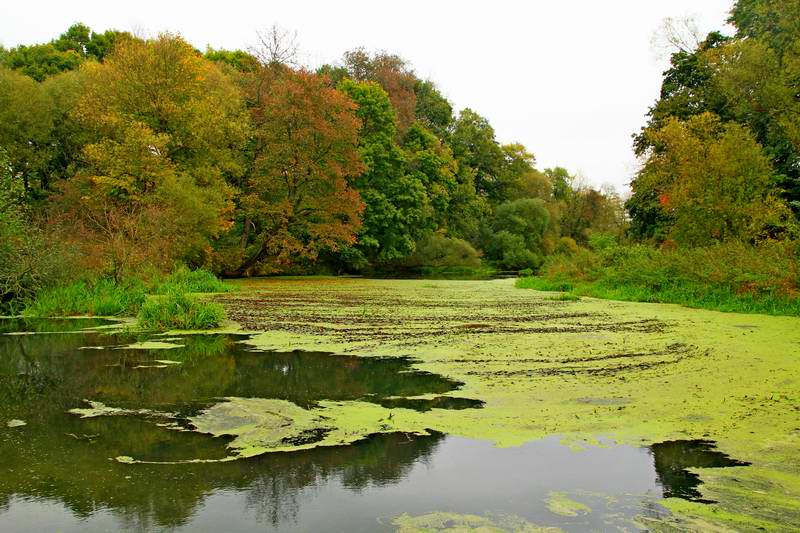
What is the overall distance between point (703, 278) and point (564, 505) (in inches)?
465

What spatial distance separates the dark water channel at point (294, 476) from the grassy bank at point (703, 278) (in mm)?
8814

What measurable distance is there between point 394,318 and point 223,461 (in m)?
6.73

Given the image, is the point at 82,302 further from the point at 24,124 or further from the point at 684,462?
the point at 24,124

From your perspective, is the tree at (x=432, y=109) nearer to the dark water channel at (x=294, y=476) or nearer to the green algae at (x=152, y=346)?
the green algae at (x=152, y=346)

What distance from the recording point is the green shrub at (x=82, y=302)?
449 inches

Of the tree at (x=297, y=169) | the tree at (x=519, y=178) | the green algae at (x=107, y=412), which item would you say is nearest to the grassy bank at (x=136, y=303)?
the green algae at (x=107, y=412)

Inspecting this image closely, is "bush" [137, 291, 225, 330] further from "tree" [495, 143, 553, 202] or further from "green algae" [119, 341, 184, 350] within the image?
"tree" [495, 143, 553, 202]

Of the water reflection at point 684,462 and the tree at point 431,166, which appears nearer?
the water reflection at point 684,462

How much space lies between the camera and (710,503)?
2928 mm

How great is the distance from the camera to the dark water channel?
287 cm

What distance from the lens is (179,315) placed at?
941 centimetres

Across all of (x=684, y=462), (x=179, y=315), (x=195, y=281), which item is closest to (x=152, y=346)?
(x=179, y=315)

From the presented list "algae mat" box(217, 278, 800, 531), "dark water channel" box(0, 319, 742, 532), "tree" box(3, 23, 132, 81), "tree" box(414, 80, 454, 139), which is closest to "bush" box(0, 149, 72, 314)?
"algae mat" box(217, 278, 800, 531)

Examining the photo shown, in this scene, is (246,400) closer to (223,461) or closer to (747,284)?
(223,461)
